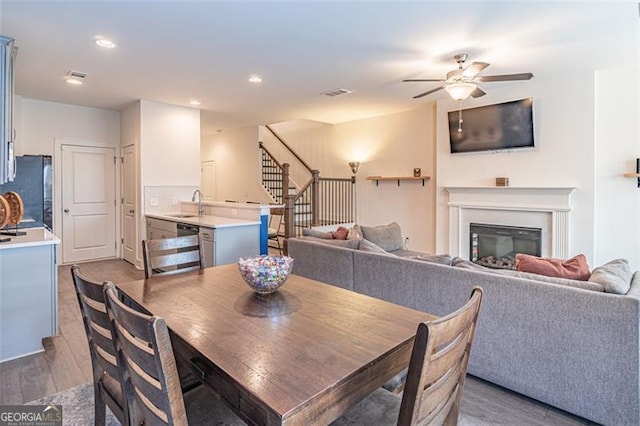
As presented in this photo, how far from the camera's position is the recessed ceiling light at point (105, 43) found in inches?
128

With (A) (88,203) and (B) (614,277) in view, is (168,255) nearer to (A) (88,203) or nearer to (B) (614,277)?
(B) (614,277)

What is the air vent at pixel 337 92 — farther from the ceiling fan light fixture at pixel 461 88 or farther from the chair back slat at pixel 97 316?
the chair back slat at pixel 97 316

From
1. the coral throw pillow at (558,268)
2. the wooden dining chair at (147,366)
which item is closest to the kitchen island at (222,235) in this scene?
the wooden dining chair at (147,366)

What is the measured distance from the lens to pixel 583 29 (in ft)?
10.3

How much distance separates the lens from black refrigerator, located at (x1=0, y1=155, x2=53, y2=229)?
485 centimetres

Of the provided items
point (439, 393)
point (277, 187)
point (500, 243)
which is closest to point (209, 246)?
point (439, 393)

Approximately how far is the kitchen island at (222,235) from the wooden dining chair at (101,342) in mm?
2321

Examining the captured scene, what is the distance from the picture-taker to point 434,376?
1.02 meters

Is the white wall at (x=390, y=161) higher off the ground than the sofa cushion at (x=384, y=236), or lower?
higher

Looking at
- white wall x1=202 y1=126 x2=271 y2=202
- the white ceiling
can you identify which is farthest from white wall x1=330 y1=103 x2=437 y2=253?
white wall x1=202 y1=126 x2=271 y2=202

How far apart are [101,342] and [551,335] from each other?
2332 millimetres

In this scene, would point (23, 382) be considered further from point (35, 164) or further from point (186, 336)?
point (35, 164)

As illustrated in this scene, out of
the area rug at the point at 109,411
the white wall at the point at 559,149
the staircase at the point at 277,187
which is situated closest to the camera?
the area rug at the point at 109,411

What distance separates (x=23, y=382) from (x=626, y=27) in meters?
5.51
